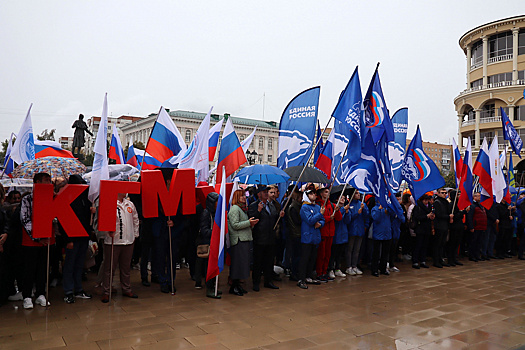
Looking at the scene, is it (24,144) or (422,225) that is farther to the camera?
(422,225)

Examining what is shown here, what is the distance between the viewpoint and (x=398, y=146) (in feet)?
42.8

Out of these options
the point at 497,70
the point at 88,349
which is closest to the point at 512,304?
the point at 88,349

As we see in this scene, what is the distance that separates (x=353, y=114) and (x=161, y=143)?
4854mm

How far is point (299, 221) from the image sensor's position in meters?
8.48

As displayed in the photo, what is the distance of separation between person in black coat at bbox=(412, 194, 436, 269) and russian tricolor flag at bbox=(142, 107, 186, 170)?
629cm

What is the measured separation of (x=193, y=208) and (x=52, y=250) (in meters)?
2.44

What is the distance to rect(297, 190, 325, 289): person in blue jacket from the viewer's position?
8148 millimetres

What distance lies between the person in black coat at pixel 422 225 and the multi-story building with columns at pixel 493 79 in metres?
38.9

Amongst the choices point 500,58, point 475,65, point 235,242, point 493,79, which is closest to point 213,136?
point 235,242

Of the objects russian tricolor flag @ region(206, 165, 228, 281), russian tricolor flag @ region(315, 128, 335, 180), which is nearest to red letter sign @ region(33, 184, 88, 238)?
russian tricolor flag @ region(206, 165, 228, 281)

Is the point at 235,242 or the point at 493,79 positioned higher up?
the point at 493,79

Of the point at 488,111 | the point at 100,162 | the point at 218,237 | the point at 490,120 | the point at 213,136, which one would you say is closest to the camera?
the point at 100,162

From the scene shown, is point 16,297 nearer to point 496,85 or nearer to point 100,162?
point 100,162

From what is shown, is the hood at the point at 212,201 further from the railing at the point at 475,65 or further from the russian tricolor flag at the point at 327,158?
the railing at the point at 475,65
